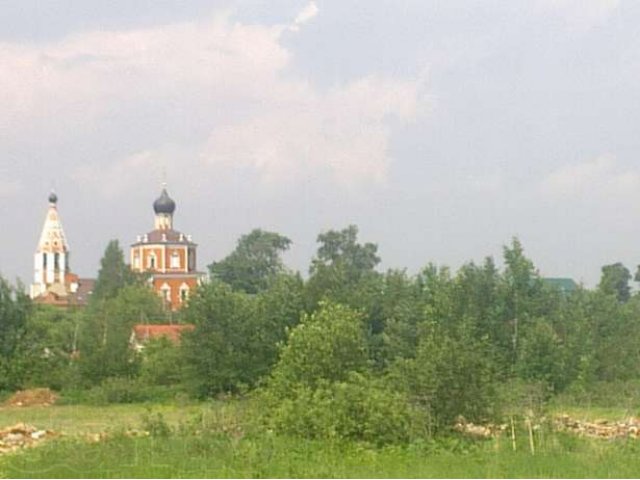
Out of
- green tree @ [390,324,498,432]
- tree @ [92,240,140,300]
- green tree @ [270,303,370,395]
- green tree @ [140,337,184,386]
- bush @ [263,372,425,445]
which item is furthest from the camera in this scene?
tree @ [92,240,140,300]

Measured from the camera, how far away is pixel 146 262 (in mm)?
98000

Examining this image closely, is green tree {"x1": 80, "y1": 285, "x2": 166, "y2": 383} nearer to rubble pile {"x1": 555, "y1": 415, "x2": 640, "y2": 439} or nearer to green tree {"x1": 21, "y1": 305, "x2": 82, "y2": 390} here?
green tree {"x1": 21, "y1": 305, "x2": 82, "y2": 390}

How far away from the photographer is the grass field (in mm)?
14953

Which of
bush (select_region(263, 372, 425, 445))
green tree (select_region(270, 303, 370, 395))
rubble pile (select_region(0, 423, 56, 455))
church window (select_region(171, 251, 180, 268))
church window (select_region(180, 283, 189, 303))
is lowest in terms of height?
rubble pile (select_region(0, 423, 56, 455))

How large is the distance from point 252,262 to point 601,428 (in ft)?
204

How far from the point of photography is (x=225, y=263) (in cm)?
8288

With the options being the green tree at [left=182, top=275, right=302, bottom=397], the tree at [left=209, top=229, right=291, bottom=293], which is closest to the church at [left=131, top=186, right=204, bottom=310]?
the tree at [left=209, top=229, right=291, bottom=293]

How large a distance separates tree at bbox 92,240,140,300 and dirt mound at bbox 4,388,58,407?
39788 millimetres

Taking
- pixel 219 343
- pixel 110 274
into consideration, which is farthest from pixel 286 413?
pixel 110 274

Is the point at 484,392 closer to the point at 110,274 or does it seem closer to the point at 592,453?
the point at 592,453

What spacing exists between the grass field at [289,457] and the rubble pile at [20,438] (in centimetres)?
124

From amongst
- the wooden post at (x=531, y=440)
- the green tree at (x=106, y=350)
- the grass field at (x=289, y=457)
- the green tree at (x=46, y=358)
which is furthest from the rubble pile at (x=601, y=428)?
the green tree at (x=46, y=358)

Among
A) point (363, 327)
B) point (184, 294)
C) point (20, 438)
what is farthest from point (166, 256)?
point (20, 438)

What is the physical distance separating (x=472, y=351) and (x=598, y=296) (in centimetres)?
2311
